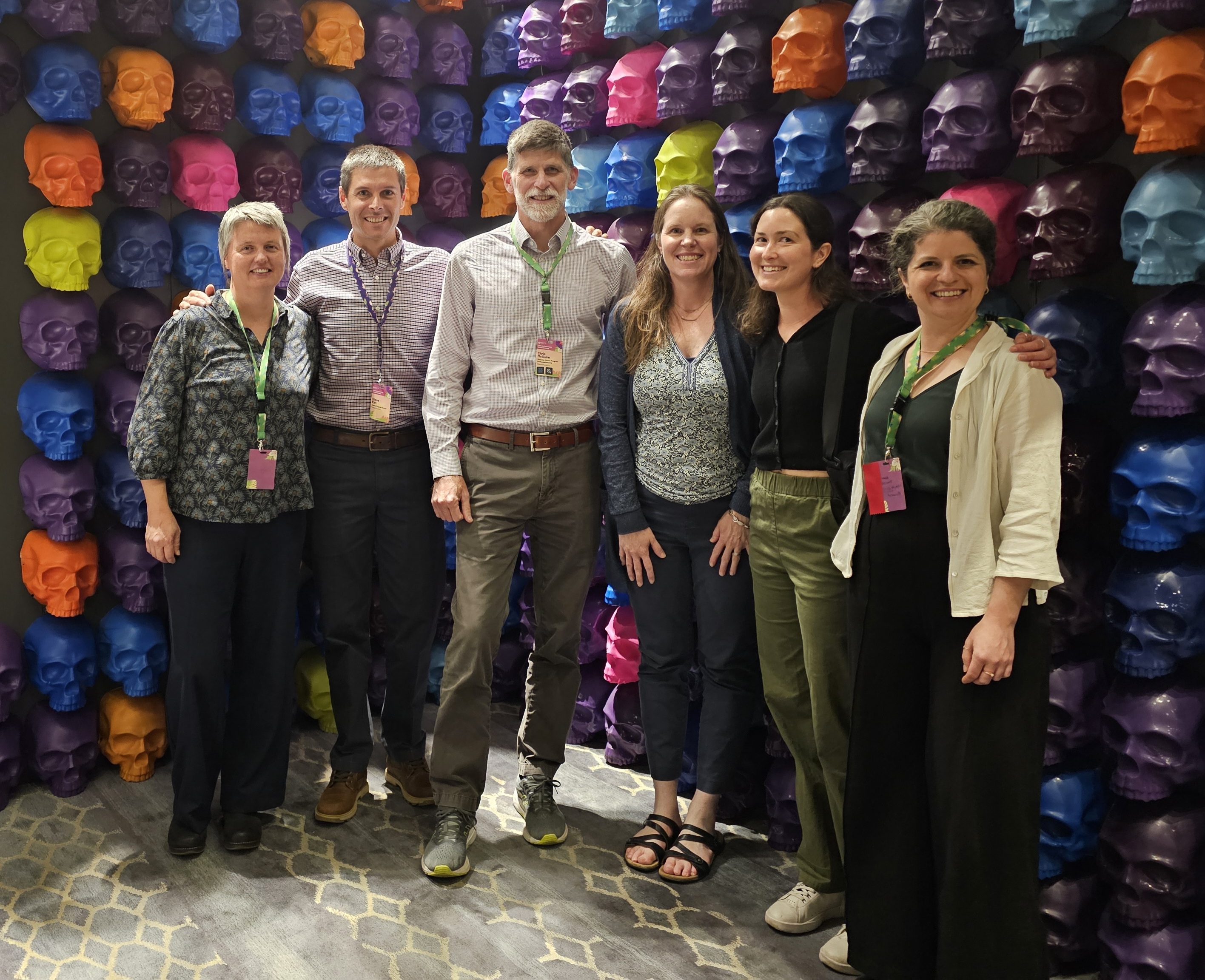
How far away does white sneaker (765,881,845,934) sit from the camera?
3.00 meters

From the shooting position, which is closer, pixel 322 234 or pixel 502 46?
pixel 322 234

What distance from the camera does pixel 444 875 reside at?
324 centimetres

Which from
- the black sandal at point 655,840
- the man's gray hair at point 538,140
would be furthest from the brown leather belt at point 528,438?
the black sandal at point 655,840

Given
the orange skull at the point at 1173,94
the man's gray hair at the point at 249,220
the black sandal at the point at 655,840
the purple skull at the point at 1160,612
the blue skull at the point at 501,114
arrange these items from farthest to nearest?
the blue skull at the point at 501,114 → the black sandal at the point at 655,840 → the man's gray hair at the point at 249,220 → the purple skull at the point at 1160,612 → the orange skull at the point at 1173,94

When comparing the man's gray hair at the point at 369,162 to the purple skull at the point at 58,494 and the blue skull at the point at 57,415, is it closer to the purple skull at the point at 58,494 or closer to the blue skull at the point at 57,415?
the blue skull at the point at 57,415

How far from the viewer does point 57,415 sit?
12.2ft

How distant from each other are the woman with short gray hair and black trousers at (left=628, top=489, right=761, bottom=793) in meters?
1.09

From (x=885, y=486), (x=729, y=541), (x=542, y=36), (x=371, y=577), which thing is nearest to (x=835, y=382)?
(x=885, y=486)

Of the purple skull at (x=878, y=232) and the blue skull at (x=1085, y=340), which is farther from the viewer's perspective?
the purple skull at (x=878, y=232)

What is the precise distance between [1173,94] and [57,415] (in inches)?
133

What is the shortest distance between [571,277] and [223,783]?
1.91m

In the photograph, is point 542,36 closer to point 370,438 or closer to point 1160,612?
point 370,438

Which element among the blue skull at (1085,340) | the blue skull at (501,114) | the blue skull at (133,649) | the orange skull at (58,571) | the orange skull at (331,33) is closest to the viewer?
the blue skull at (1085,340)

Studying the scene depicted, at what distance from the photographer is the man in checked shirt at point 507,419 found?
3283mm
